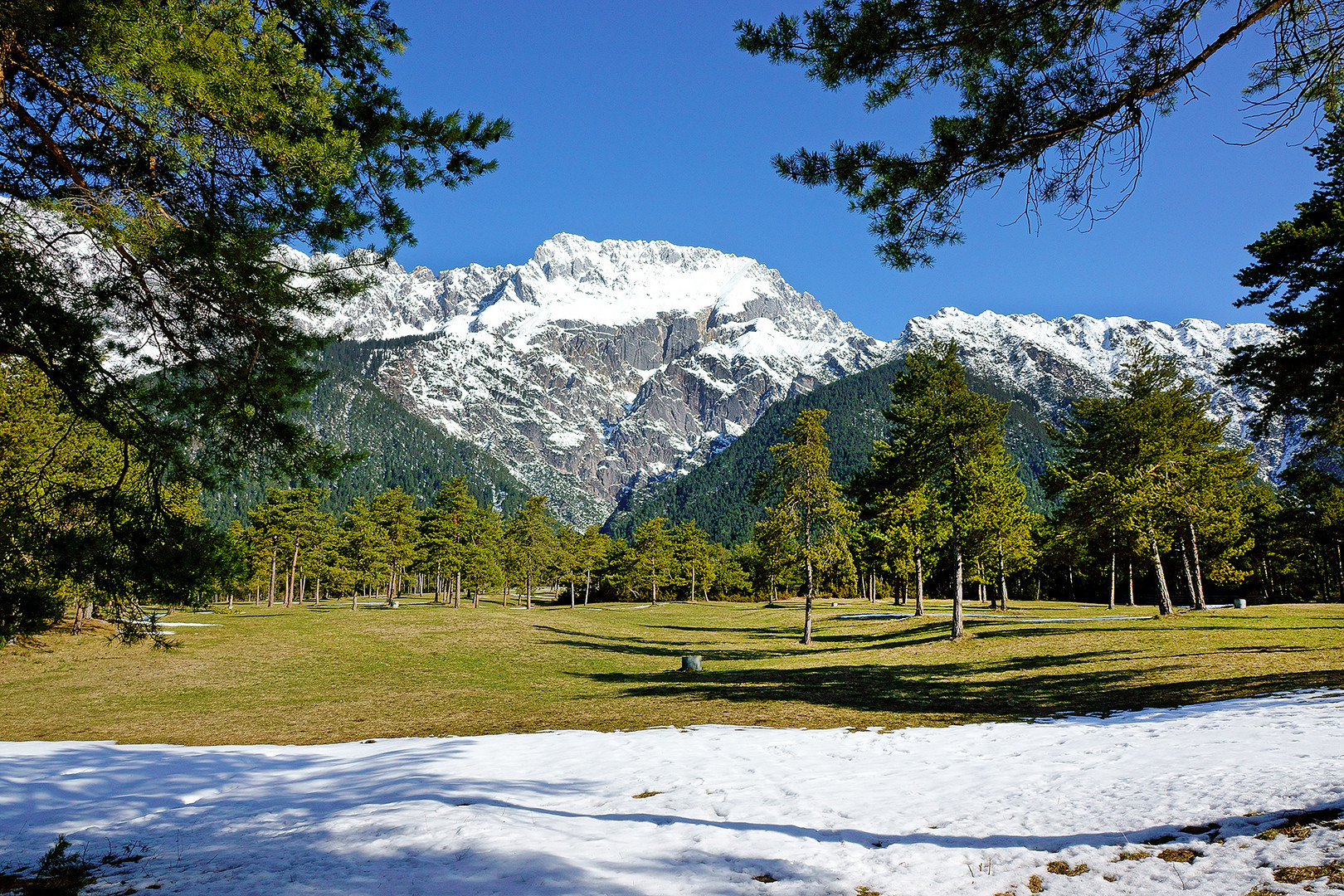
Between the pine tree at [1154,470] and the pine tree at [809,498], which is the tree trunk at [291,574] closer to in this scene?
the pine tree at [809,498]

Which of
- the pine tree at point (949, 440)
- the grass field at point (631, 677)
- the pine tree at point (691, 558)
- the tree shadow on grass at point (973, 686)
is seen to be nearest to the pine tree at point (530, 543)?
the pine tree at point (691, 558)

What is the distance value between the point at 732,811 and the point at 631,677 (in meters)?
14.0

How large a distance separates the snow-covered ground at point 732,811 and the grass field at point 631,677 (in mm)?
2103

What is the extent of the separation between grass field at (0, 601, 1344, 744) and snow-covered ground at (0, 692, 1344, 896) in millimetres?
2103

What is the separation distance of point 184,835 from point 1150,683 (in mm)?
15711

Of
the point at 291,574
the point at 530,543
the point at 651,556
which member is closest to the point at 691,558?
the point at 651,556

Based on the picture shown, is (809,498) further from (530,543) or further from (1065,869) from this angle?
(530,543)

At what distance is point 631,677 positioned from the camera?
19938mm

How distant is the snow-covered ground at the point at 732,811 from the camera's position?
15.4ft

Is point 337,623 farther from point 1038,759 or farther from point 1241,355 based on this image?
point 1241,355

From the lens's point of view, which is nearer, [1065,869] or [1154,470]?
[1065,869]

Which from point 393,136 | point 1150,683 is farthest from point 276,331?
point 1150,683

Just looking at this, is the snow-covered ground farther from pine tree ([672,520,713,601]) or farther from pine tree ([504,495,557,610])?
pine tree ([672,520,713,601])

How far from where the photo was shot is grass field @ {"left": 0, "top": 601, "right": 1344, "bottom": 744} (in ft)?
40.3
